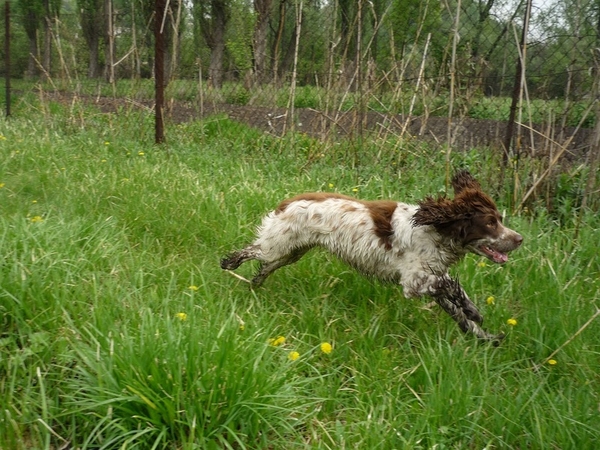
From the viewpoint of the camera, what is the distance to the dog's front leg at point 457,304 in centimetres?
316

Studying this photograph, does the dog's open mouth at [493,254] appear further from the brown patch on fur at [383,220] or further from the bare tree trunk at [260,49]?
the bare tree trunk at [260,49]

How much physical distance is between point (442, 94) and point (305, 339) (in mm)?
5176

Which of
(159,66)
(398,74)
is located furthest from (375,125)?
(159,66)

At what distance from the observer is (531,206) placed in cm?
505

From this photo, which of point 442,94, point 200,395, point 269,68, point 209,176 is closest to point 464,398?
point 200,395

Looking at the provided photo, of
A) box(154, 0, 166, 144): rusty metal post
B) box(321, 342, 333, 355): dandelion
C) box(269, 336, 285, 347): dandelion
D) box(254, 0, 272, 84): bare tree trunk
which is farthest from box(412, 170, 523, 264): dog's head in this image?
box(254, 0, 272, 84): bare tree trunk

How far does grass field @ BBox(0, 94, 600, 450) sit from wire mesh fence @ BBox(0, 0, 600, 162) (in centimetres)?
141

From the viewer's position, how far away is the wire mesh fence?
18.2ft

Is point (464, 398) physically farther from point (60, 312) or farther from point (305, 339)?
point (60, 312)

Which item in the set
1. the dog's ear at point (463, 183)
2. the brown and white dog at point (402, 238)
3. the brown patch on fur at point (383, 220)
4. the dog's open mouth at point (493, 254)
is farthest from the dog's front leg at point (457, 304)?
the dog's ear at point (463, 183)

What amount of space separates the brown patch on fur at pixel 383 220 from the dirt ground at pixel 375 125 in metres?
2.00

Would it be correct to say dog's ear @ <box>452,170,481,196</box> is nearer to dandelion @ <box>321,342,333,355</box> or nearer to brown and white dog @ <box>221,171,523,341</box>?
brown and white dog @ <box>221,171,523,341</box>

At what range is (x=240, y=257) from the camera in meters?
3.78

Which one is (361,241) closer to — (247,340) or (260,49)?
(247,340)
